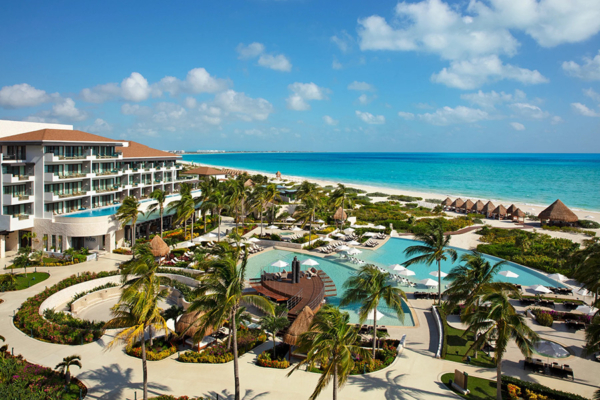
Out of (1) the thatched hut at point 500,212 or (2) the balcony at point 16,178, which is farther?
(1) the thatched hut at point 500,212

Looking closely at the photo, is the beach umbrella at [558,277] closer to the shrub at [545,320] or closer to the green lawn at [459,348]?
the shrub at [545,320]

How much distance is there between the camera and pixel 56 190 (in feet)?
119

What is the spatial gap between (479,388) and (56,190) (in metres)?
37.9

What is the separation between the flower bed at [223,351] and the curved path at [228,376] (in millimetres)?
309

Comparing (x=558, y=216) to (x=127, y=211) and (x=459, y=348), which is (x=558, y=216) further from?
(x=127, y=211)

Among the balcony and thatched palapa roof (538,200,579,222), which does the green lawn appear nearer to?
the balcony

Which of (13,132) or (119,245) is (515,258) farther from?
(13,132)

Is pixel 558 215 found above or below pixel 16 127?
below

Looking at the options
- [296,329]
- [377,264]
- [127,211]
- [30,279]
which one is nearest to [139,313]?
[296,329]

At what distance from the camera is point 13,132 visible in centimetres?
3834

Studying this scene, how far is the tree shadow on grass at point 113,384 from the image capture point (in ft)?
52.2

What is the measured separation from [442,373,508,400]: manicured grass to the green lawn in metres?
1.64

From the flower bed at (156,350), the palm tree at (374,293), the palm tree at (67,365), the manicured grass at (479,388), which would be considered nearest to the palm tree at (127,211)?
the flower bed at (156,350)

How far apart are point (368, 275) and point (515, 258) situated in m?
23.2
